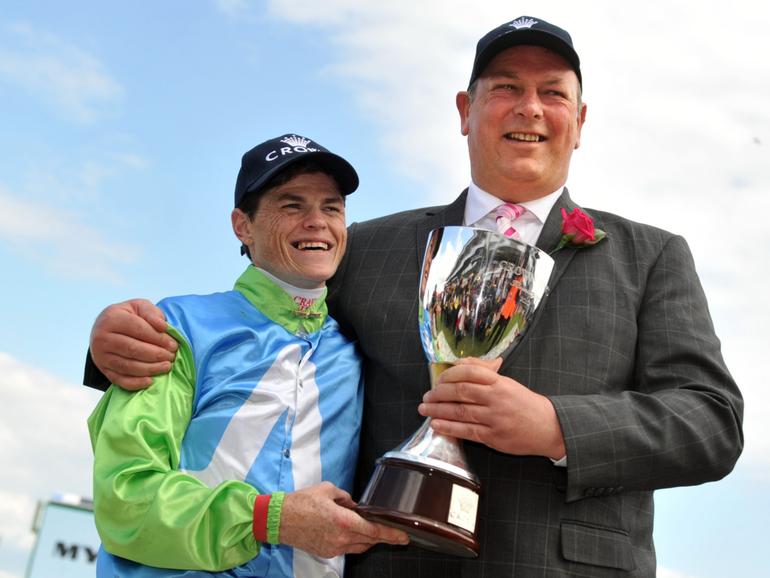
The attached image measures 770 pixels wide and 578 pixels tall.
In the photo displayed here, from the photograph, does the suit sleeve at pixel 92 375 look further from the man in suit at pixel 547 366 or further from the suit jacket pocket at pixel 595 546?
the suit jacket pocket at pixel 595 546

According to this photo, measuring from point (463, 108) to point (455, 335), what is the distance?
1.37 m

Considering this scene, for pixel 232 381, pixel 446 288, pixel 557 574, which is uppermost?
pixel 446 288

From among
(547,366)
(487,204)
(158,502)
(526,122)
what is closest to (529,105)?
(526,122)

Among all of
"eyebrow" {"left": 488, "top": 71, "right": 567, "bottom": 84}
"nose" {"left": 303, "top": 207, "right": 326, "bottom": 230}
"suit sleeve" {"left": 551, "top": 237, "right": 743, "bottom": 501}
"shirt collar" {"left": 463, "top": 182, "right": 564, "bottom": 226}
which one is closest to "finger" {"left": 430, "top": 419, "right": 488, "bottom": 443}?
"suit sleeve" {"left": 551, "top": 237, "right": 743, "bottom": 501}

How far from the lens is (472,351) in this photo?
3.09 meters

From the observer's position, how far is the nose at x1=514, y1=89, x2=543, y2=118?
12.1ft

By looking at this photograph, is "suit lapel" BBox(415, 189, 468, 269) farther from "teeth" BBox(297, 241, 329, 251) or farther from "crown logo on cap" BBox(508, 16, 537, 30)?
"crown logo on cap" BBox(508, 16, 537, 30)

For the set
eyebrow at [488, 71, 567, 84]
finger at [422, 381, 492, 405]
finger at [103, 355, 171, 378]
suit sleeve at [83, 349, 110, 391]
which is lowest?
finger at [422, 381, 492, 405]

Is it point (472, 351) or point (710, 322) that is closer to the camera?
point (472, 351)

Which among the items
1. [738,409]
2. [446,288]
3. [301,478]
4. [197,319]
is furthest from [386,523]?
[738,409]

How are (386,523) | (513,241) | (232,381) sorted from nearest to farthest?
1. (386,523)
2. (513,241)
3. (232,381)

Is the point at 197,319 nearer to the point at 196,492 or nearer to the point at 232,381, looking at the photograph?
the point at 232,381

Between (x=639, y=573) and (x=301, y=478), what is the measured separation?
3.62ft

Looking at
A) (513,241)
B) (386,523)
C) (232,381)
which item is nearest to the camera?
(386,523)
